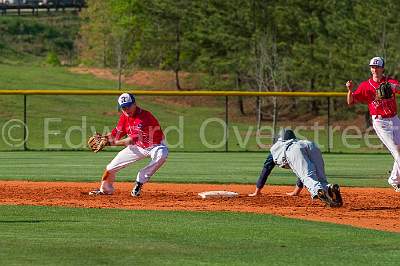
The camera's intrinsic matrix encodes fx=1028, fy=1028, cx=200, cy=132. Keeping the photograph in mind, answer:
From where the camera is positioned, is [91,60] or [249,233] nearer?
[249,233]

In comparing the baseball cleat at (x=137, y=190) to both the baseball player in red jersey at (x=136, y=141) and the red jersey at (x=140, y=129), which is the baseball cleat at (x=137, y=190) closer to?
the baseball player in red jersey at (x=136, y=141)

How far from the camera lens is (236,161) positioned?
75.3 ft

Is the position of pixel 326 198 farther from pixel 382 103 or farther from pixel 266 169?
pixel 382 103

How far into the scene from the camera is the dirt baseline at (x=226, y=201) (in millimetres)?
11766

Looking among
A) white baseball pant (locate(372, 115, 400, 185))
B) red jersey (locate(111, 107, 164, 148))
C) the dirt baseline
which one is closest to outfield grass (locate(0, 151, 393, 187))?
the dirt baseline

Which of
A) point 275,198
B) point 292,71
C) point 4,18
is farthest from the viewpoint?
point 4,18

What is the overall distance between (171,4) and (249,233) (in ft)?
140

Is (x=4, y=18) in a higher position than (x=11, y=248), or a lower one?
higher

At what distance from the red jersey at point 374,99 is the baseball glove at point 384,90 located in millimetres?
52

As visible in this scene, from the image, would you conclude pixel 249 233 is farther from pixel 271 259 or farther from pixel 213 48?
pixel 213 48

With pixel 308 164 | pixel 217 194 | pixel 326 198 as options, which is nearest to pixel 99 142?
pixel 217 194

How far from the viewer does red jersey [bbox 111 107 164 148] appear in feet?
46.0

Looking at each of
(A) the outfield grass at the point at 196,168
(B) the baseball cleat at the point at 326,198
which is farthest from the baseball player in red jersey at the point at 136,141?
(A) the outfield grass at the point at 196,168

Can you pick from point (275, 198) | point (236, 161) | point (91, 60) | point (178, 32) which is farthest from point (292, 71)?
point (275, 198)
